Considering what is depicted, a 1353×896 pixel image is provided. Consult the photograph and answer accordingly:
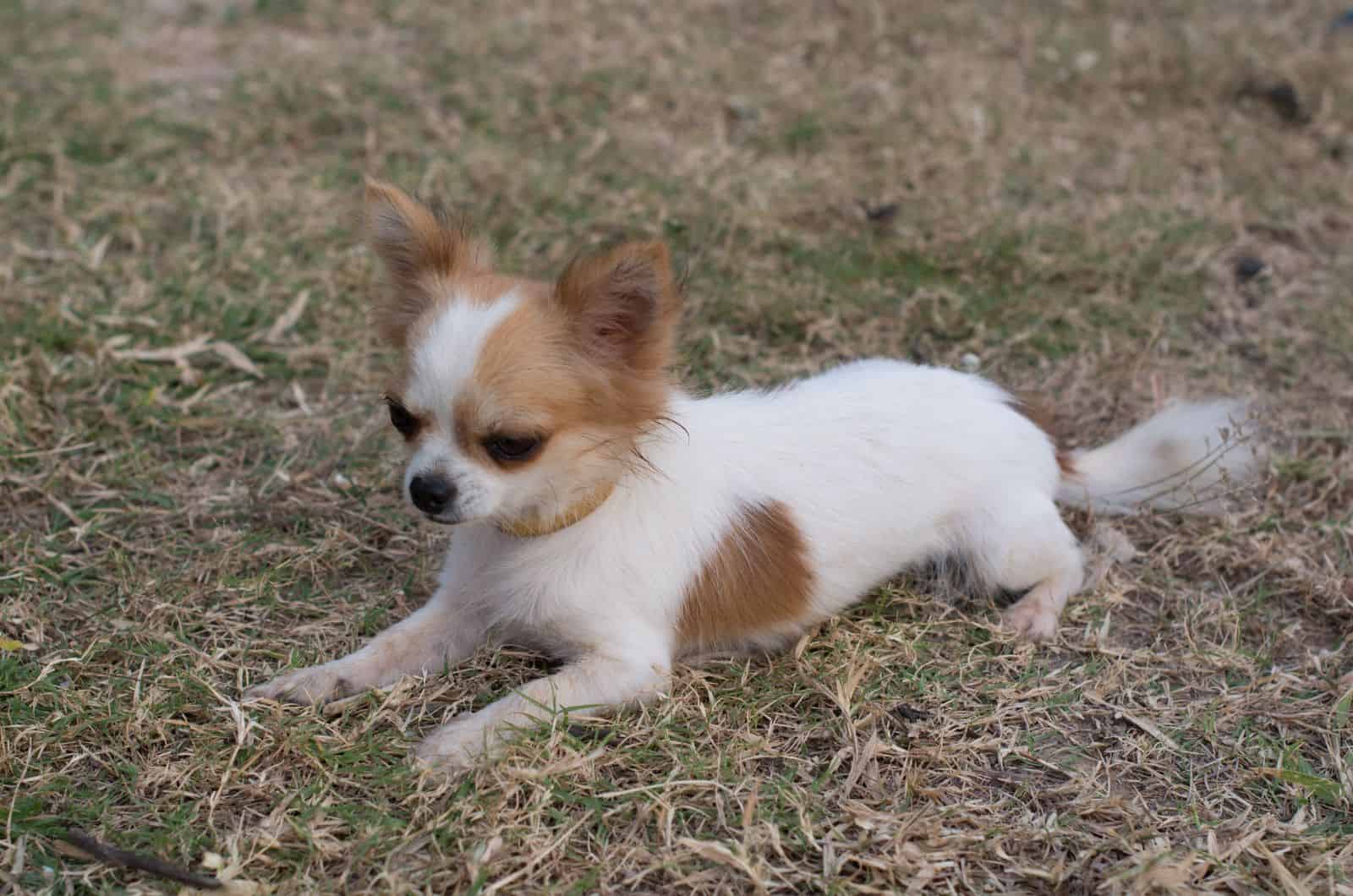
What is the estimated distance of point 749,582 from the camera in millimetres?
3482

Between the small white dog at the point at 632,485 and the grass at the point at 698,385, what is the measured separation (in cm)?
15

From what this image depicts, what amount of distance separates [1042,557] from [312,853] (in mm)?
2241

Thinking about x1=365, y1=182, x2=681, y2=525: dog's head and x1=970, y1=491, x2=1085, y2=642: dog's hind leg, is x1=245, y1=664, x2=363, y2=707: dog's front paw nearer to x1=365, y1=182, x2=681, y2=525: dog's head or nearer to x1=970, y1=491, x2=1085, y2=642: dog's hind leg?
x1=365, y1=182, x2=681, y2=525: dog's head

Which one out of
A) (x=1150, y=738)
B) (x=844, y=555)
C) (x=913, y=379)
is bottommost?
(x=1150, y=738)

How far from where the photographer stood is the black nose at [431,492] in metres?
3.04

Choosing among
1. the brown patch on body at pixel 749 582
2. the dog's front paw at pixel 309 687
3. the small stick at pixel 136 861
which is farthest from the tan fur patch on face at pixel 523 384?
the small stick at pixel 136 861

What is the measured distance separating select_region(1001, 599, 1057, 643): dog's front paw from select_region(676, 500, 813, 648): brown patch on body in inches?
26.3

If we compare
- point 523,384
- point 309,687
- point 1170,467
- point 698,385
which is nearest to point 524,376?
point 523,384

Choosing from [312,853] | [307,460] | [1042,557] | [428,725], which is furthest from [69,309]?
[1042,557]

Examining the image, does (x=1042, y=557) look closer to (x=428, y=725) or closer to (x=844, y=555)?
(x=844, y=555)

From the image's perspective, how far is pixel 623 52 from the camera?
7.30 m

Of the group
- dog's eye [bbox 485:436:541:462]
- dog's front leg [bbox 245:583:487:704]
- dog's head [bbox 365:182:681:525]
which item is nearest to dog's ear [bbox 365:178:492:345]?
dog's head [bbox 365:182:681:525]

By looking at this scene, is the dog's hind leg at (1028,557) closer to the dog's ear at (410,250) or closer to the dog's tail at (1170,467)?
the dog's tail at (1170,467)

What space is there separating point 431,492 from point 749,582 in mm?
956
